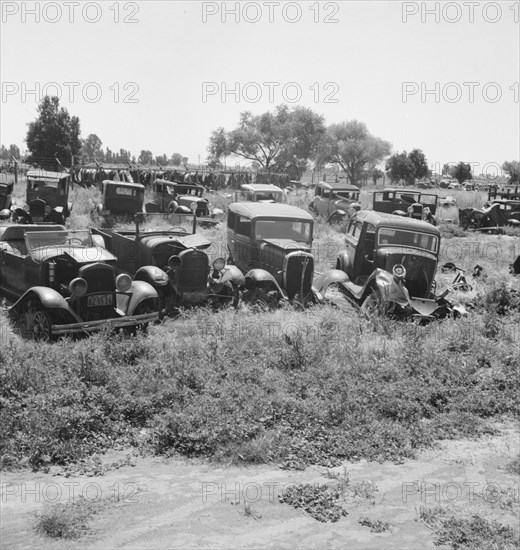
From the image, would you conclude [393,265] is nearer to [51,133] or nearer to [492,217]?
[492,217]

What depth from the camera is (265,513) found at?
498cm

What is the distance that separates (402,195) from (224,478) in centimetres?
1891

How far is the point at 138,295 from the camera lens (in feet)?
31.3

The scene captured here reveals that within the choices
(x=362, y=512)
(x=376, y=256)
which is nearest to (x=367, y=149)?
(x=376, y=256)

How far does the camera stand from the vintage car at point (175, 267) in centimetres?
1088

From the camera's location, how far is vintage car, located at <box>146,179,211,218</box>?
23.5m

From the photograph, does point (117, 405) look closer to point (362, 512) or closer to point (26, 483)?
point (26, 483)

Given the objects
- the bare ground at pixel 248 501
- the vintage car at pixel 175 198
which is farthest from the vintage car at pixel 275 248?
the vintage car at pixel 175 198

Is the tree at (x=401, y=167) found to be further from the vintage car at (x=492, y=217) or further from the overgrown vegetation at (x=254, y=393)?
the overgrown vegetation at (x=254, y=393)

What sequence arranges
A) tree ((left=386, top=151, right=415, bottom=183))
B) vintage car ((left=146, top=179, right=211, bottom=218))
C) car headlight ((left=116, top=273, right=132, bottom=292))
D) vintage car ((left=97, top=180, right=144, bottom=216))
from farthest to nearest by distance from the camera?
tree ((left=386, top=151, right=415, bottom=183)), vintage car ((left=146, top=179, right=211, bottom=218)), vintage car ((left=97, top=180, right=144, bottom=216)), car headlight ((left=116, top=273, right=132, bottom=292))

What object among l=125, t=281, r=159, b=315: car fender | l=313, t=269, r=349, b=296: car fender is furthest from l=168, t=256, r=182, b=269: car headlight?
l=313, t=269, r=349, b=296: car fender

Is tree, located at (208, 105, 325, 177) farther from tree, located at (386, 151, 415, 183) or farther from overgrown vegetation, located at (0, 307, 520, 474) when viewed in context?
overgrown vegetation, located at (0, 307, 520, 474)

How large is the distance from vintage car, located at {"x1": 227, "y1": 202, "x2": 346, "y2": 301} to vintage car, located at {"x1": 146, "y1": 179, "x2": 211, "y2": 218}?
363 inches

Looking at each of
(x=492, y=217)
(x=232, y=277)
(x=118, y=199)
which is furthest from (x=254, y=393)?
(x=492, y=217)
